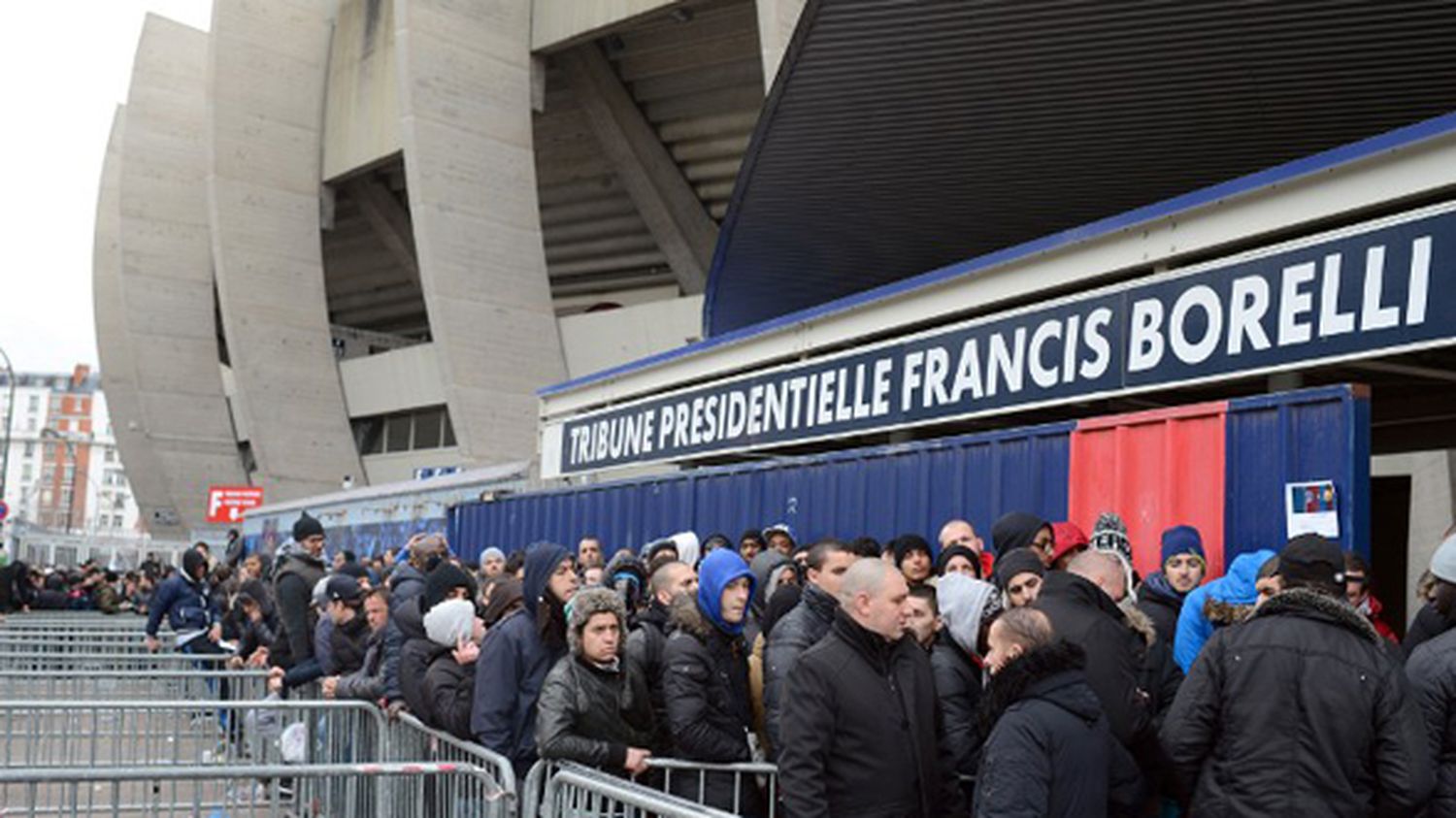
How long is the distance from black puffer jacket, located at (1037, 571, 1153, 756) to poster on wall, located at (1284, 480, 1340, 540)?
2805 millimetres

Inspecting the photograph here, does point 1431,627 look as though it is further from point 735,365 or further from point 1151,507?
point 735,365

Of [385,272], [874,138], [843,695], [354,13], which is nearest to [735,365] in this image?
[874,138]

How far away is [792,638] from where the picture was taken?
5.15m

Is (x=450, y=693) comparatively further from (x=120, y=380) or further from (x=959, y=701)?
(x=120, y=380)

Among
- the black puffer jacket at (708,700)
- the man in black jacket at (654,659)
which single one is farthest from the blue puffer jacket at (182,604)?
the black puffer jacket at (708,700)

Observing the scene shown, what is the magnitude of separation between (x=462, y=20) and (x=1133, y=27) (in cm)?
1961

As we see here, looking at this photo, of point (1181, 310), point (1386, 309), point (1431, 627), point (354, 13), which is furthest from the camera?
point (354, 13)

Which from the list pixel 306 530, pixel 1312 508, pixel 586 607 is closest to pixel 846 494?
pixel 306 530

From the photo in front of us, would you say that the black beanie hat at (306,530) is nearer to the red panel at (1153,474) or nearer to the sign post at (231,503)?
the red panel at (1153,474)

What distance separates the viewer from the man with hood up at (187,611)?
13797mm

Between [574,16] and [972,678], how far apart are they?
26.7 metres

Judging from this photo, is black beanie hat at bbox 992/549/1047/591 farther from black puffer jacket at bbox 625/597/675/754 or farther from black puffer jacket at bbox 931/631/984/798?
black puffer jacket at bbox 625/597/675/754

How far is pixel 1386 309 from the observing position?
7445 mm

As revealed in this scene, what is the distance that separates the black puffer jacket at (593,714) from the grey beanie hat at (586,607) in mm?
86
